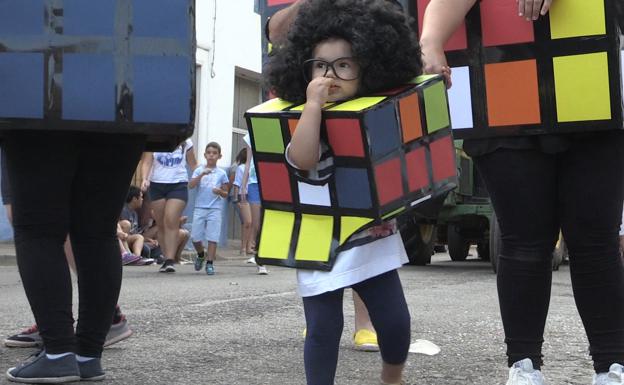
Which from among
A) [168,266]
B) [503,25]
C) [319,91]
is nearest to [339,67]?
[319,91]

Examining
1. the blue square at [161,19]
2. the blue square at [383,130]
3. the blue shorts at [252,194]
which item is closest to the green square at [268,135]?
the blue square at [383,130]

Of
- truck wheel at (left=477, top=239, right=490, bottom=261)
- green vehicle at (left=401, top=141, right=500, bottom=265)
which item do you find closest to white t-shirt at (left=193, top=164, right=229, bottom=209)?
green vehicle at (left=401, top=141, right=500, bottom=265)

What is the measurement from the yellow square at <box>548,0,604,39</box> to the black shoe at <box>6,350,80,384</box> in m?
1.65

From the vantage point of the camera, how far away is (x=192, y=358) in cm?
362

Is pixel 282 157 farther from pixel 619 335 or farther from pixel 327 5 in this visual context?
pixel 619 335

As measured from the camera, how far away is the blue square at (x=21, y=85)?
2799 mm

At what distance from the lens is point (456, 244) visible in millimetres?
12914

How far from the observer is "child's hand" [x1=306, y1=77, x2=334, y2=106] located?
8.48ft

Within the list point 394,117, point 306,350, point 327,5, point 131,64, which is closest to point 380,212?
point 394,117

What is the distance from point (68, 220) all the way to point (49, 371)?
454mm

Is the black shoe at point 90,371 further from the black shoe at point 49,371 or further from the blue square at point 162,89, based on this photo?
the blue square at point 162,89

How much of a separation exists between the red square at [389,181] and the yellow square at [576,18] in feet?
1.83

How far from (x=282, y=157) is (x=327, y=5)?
45cm

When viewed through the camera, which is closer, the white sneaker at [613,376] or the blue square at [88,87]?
the white sneaker at [613,376]
